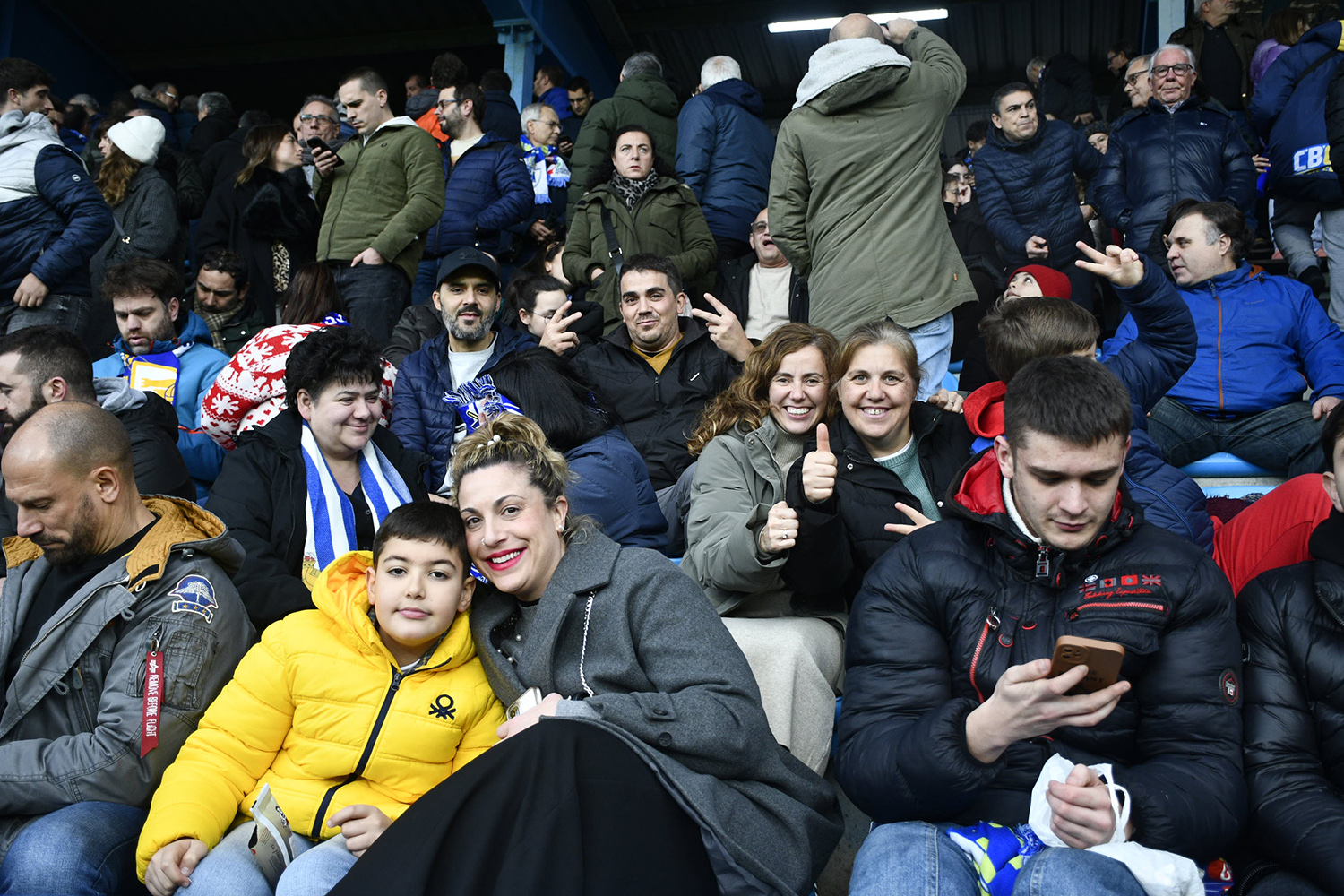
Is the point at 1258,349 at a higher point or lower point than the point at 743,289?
lower

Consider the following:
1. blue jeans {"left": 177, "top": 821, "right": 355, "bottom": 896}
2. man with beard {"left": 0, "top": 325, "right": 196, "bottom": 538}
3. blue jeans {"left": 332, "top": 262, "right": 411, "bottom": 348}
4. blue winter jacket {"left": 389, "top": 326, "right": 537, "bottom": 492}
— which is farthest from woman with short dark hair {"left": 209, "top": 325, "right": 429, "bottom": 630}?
blue jeans {"left": 332, "top": 262, "right": 411, "bottom": 348}

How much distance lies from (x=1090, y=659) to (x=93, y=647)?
214 centimetres

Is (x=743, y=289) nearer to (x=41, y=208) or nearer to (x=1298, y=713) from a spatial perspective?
(x=41, y=208)

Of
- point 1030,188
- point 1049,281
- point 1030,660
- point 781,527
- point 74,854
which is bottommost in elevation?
point 74,854

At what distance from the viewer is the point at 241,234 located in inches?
247

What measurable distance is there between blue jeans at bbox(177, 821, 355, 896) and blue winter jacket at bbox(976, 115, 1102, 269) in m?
5.12

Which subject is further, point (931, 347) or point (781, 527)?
point (931, 347)

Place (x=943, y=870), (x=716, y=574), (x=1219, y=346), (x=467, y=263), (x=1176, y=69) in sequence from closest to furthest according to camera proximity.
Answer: (x=943, y=870) < (x=716, y=574) < (x=1219, y=346) < (x=467, y=263) < (x=1176, y=69)

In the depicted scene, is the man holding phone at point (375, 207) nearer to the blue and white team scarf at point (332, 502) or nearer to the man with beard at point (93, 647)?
the blue and white team scarf at point (332, 502)

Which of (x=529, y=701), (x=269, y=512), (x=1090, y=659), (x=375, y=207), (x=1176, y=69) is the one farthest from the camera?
(x=1176, y=69)

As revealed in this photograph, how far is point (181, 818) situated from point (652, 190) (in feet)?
13.2

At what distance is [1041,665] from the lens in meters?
1.87

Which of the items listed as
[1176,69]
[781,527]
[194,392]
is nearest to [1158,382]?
[781,527]

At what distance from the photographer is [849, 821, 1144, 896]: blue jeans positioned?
183cm
